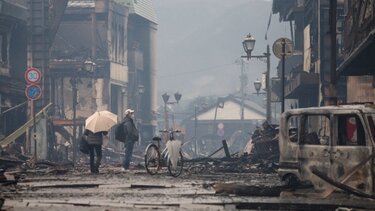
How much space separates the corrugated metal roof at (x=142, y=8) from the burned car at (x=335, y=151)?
153ft

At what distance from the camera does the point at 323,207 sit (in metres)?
9.77

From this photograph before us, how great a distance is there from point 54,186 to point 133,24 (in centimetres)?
4833

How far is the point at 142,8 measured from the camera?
204 ft

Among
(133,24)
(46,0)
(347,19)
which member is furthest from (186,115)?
(347,19)

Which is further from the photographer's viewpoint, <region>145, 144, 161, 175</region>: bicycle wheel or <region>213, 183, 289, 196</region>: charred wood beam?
<region>145, 144, 161, 175</region>: bicycle wheel

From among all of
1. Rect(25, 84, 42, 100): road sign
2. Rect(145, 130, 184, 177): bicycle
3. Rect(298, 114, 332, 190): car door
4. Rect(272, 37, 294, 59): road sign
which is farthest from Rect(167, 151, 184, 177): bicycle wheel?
Rect(25, 84, 42, 100): road sign

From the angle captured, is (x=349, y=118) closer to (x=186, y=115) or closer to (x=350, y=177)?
(x=350, y=177)

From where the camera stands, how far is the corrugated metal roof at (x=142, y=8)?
195 ft

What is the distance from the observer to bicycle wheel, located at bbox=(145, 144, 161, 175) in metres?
18.2

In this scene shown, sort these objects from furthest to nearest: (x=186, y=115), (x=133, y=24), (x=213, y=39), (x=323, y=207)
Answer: (x=213, y=39) < (x=186, y=115) < (x=133, y=24) < (x=323, y=207)

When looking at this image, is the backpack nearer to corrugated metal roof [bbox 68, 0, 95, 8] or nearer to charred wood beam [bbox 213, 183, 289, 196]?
charred wood beam [bbox 213, 183, 289, 196]

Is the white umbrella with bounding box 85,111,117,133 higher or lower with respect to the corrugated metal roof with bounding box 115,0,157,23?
lower

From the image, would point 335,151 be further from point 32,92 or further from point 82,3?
point 82,3

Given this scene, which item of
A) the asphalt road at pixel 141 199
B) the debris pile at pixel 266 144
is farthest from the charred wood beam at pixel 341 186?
the debris pile at pixel 266 144
